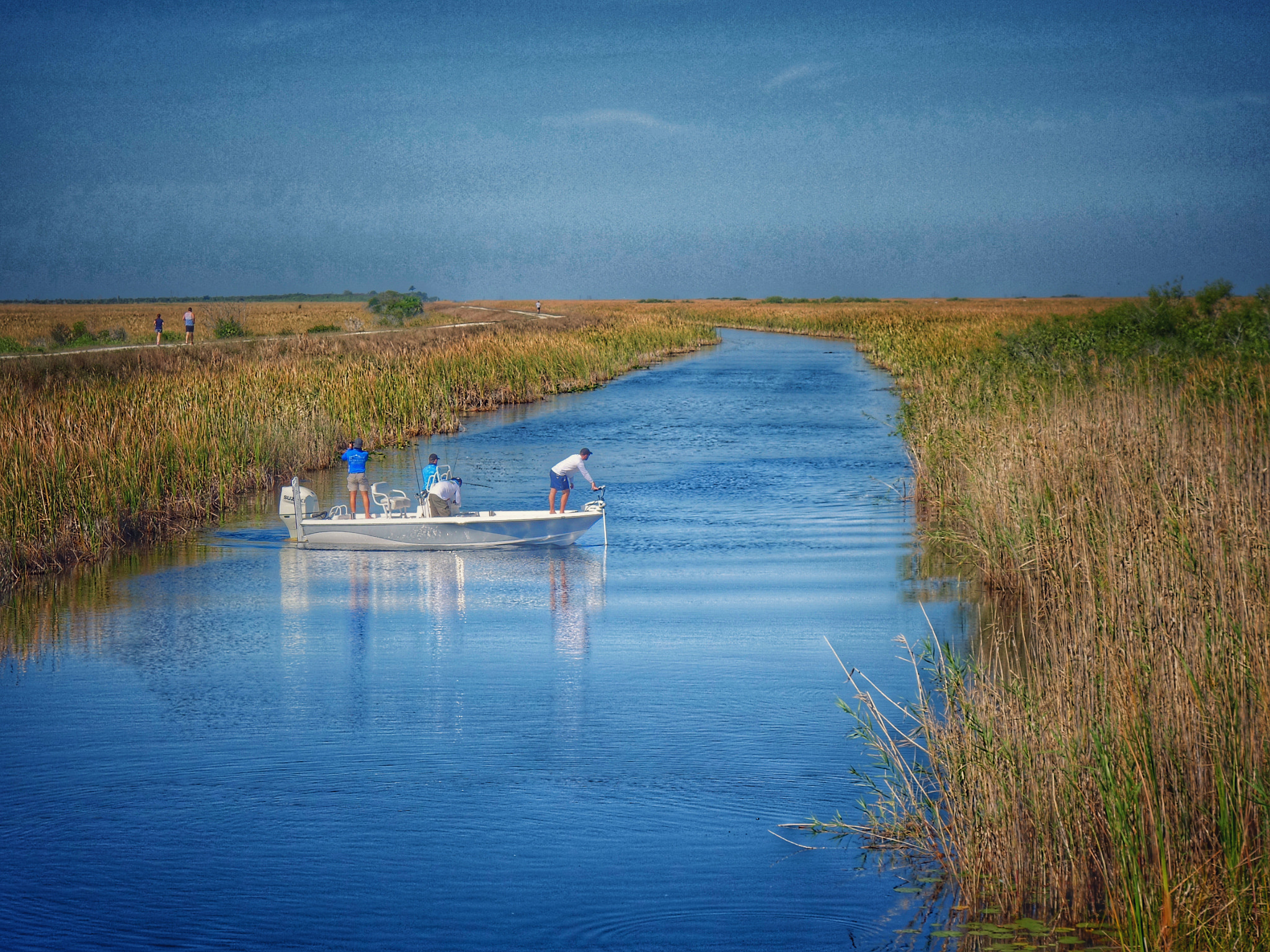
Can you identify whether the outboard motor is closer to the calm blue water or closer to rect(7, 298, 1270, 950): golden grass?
the calm blue water

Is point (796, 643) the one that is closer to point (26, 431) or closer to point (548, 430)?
point (26, 431)

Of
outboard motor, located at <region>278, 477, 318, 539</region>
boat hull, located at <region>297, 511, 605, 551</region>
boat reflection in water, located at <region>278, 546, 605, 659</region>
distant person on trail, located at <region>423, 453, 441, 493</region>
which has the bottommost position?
boat reflection in water, located at <region>278, 546, 605, 659</region>

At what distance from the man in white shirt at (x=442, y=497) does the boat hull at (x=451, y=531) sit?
0.24 m

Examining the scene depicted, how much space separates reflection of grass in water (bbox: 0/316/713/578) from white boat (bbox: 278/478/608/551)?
2.37m

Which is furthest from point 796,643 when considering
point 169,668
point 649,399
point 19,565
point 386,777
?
point 649,399

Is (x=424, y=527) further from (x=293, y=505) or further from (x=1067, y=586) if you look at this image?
(x=1067, y=586)

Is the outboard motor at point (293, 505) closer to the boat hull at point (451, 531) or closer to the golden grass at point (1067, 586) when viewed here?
the boat hull at point (451, 531)

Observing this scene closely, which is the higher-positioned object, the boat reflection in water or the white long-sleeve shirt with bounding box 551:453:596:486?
the white long-sleeve shirt with bounding box 551:453:596:486

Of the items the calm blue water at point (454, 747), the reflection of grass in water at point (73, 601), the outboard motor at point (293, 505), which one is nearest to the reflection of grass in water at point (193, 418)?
the reflection of grass in water at point (73, 601)

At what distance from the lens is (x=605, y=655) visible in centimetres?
1120

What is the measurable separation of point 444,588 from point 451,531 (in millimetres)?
2219

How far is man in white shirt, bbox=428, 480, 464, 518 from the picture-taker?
1647 centimetres

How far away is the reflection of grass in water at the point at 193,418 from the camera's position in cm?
1573

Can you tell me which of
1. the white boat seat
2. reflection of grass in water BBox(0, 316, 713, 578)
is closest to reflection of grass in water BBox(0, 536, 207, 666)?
reflection of grass in water BBox(0, 316, 713, 578)
